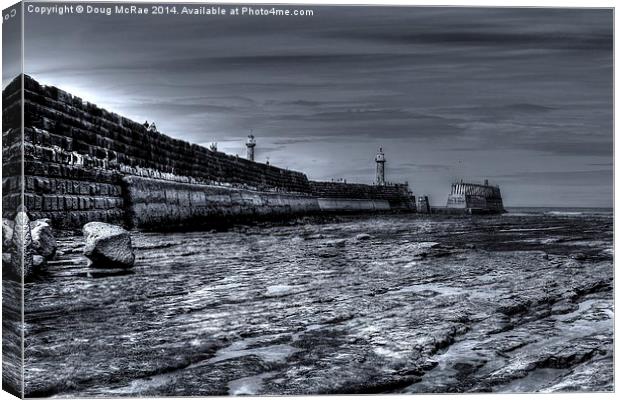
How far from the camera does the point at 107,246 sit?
6156 millimetres

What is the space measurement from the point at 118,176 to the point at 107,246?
116cm

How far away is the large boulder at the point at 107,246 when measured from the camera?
19.9ft

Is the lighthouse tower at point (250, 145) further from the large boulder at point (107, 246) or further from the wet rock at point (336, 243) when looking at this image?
the large boulder at point (107, 246)

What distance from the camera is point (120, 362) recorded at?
5758 millimetres

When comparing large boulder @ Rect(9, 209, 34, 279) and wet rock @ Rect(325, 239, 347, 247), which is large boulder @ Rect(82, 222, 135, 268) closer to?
large boulder @ Rect(9, 209, 34, 279)

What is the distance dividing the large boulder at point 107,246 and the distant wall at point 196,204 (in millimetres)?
446

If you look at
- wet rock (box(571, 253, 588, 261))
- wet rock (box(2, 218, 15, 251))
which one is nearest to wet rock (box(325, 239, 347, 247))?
wet rock (box(571, 253, 588, 261))

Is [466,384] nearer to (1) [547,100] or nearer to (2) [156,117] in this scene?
(1) [547,100]

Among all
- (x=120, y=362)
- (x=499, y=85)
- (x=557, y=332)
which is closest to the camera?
(x=120, y=362)

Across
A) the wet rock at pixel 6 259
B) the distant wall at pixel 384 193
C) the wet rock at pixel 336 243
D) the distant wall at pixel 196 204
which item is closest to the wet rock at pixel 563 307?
the distant wall at pixel 384 193

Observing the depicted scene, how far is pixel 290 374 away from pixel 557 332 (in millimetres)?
2197

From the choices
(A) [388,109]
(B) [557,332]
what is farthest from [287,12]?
(B) [557,332]

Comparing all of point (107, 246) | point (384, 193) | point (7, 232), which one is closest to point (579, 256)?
point (384, 193)

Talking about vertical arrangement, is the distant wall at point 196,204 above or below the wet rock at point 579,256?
above
